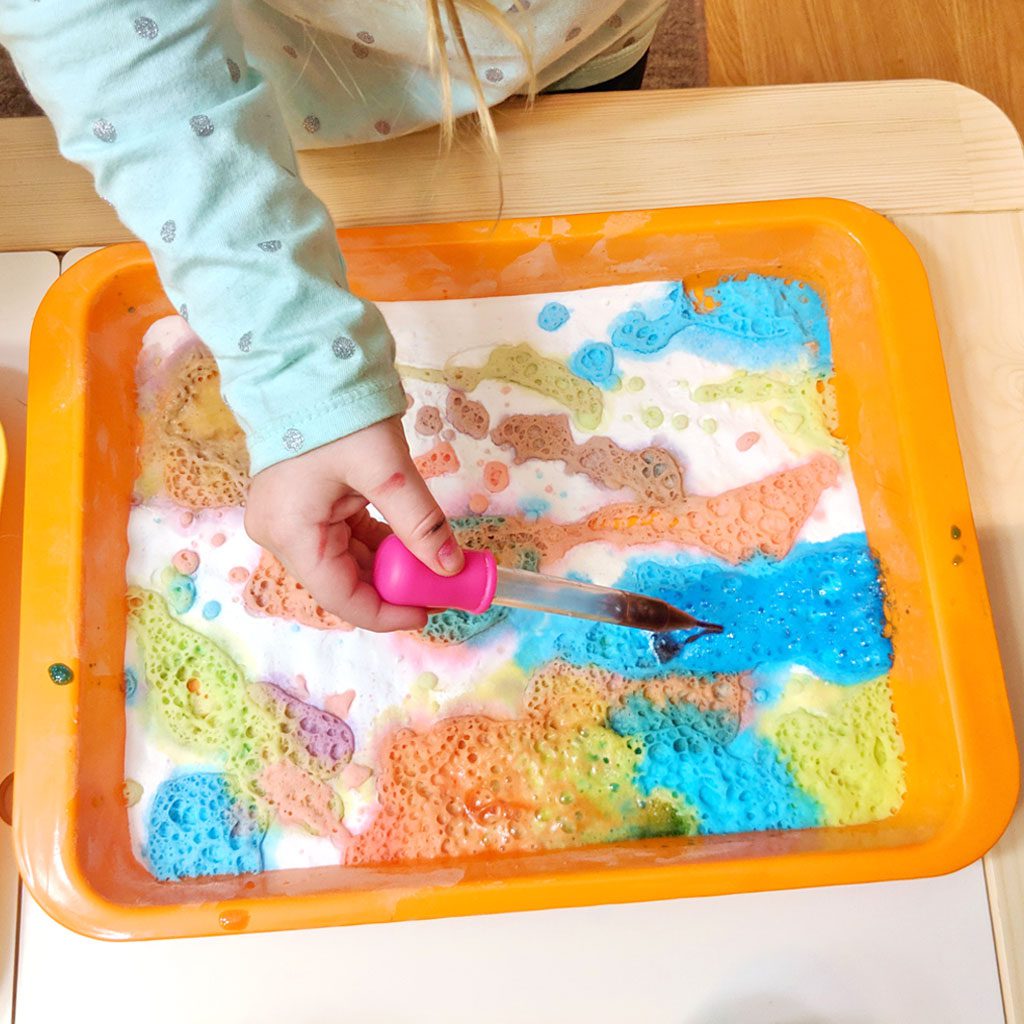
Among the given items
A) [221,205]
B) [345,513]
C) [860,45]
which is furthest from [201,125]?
[860,45]

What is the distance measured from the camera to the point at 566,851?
0.47 metres

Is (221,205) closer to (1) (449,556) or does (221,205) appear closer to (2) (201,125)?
(2) (201,125)

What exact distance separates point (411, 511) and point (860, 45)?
0.68 m

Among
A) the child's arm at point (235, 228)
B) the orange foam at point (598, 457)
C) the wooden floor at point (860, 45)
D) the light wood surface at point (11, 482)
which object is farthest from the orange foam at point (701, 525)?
the wooden floor at point (860, 45)

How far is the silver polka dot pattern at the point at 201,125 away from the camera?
0.37 m

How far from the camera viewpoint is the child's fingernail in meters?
0.40

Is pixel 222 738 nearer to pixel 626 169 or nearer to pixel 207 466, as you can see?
pixel 207 466

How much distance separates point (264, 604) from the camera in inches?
19.8

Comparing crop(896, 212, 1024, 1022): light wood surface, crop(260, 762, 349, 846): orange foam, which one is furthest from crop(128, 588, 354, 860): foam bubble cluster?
crop(896, 212, 1024, 1022): light wood surface

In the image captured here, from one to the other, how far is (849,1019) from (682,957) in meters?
0.08

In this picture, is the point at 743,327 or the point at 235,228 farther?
the point at 743,327

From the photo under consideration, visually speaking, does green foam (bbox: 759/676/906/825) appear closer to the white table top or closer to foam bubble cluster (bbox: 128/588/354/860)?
the white table top

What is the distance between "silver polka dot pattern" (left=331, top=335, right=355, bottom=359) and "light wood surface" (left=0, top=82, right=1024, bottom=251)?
0.55 feet

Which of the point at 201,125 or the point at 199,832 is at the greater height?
the point at 201,125
